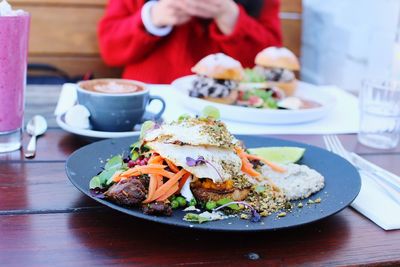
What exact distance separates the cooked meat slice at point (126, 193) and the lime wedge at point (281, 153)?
31 cm

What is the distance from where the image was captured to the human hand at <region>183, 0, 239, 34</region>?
5.98 ft

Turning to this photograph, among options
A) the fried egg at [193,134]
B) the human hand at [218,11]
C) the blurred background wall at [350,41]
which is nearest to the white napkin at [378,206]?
the fried egg at [193,134]

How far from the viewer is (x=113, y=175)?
2.38 ft

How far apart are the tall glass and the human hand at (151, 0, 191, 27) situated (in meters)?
0.91

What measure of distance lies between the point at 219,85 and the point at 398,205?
2.50 ft

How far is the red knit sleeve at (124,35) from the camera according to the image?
1.94 metres

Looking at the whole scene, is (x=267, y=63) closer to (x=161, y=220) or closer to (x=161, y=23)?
(x=161, y=23)

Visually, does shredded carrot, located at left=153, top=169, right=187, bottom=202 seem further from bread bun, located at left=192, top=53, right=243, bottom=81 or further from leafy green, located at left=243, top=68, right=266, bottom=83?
leafy green, located at left=243, top=68, right=266, bottom=83

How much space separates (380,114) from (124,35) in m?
1.13

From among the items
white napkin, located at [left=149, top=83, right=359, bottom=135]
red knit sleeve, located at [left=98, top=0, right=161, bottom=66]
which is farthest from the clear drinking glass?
red knit sleeve, located at [left=98, top=0, right=161, bottom=66]

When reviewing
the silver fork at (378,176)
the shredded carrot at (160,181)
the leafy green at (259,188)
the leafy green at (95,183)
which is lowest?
the silver fork at (378,176)

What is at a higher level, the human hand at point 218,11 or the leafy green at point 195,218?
the human hand at point 218,11

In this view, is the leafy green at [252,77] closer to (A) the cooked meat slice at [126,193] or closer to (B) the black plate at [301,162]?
(B) the black plate at [301,162]

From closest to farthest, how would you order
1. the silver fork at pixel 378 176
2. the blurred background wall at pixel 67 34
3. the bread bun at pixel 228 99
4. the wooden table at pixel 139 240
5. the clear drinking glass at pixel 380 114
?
the wooden table at pixel 139 240 < the silver fork at pixel 378 176 < the clear drinking glass at pixel 380 114 < the bread bun at pixel 228 99 < the blurred background wall at pixel 67 34
